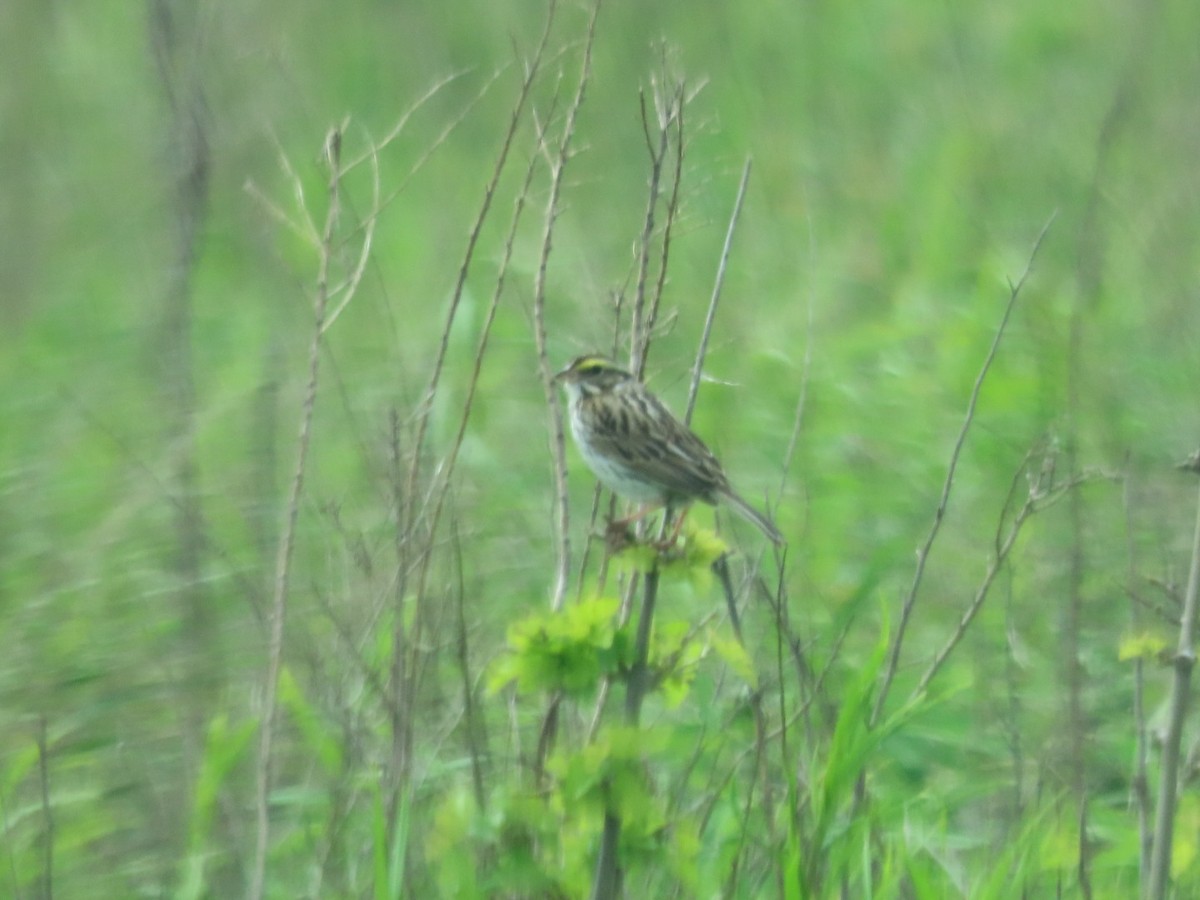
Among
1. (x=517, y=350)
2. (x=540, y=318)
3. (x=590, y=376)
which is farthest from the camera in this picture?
(x=517, y=350)

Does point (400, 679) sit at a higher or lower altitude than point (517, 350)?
lower

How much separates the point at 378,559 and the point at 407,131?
431cm

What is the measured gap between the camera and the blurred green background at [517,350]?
171 inches

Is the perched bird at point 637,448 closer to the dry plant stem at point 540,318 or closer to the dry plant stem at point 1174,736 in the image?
the dry plant stem at point 540,318

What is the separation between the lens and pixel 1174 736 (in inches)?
107

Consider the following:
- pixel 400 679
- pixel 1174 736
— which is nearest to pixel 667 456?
pixel 400 679

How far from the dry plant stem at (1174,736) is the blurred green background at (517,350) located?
0.41 metres

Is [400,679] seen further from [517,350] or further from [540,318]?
[517,350]

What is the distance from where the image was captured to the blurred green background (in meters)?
4.34

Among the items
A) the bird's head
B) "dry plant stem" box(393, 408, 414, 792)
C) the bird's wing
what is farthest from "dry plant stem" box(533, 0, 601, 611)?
the bird's head

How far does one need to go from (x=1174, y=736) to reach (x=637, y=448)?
166 cm

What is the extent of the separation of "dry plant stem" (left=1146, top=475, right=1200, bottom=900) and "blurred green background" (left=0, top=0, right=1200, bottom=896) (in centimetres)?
41

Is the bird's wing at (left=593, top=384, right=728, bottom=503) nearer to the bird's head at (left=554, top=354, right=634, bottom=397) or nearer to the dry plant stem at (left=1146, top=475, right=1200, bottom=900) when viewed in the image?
the bird's head at (left=554, top=354, right=634, bottom=397)

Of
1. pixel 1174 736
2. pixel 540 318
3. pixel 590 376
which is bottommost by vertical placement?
pixel 1174 736
